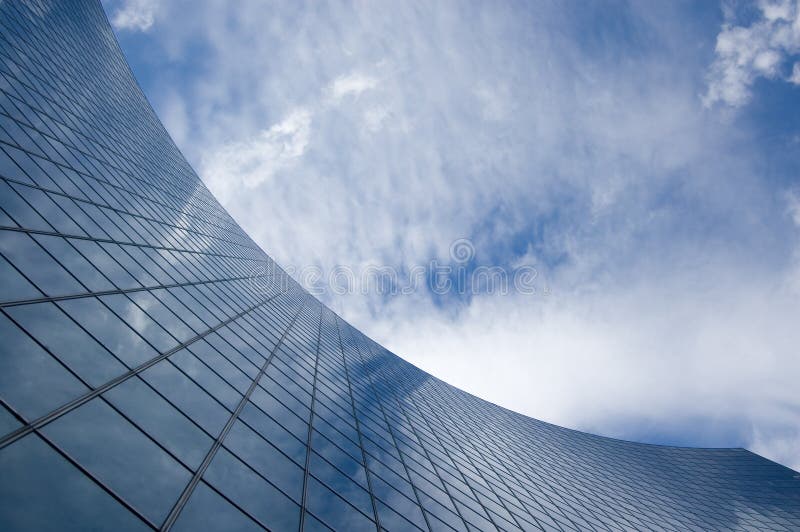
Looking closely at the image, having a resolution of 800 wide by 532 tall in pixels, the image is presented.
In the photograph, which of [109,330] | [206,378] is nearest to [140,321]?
[109,330]

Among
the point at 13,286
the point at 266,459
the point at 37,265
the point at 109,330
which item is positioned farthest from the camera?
the point at 266,459

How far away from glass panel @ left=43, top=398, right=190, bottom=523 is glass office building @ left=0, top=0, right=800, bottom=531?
3cm

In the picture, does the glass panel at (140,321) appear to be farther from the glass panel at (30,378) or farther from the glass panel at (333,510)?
the glass panel at (333,510)

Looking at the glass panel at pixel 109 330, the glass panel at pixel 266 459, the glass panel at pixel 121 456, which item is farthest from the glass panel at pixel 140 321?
the glass panel at pixel 121 456

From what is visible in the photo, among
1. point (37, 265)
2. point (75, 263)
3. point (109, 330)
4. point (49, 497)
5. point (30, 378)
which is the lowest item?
point (49, 497)

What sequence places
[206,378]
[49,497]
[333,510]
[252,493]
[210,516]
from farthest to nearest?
[206,378], [333,510], [252,493], [210,516], [49,497]

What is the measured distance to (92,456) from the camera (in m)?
6.07

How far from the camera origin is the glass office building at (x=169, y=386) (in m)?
6.29

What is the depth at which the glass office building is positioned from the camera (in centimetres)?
629

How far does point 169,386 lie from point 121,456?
3328 mm

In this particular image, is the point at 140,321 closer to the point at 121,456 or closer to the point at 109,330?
the point at 109,330

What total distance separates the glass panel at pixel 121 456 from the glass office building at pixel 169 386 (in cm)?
3

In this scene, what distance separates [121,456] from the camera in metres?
6.50

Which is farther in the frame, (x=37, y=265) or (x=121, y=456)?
(x=37, y=265)
